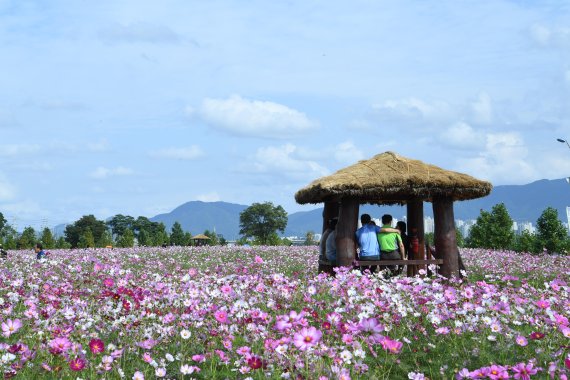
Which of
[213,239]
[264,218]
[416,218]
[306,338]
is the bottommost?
[306,338]

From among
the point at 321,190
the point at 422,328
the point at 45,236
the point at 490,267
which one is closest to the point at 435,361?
the point at 422,328

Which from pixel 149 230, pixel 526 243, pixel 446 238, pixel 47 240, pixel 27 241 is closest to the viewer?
pixel 446 238

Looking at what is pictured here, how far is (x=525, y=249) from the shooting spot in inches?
1395

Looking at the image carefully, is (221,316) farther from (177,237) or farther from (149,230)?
(149,230)

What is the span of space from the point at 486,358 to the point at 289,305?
7.00ft

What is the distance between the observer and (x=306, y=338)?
4.24m

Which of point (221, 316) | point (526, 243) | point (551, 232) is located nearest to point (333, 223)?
point (221, 316)

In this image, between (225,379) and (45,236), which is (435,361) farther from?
(45,236)

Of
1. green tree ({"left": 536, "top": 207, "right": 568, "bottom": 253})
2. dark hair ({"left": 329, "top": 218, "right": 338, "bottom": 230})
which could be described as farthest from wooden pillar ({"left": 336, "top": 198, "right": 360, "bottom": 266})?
green tree ({"left": 536, "top": 207, "right": 568, "bottom": 253})

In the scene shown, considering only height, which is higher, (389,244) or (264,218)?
(264,218)

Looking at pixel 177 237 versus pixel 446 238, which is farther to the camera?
pixel 177 237

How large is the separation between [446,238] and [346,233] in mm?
2250

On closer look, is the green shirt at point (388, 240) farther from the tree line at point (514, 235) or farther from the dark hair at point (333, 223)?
the tree line at point (514, 235)

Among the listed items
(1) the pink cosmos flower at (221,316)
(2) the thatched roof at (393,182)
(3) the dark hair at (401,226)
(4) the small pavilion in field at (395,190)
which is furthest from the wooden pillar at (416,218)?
(1) the pink cosmos flower at (221,316)
